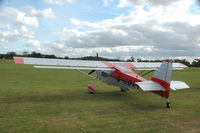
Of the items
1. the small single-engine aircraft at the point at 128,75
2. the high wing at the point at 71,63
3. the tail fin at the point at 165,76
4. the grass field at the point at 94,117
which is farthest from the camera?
the high wing at the point at 71,63

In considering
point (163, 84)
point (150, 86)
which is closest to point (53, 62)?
point (150, 86)

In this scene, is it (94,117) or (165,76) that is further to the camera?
(165,76)

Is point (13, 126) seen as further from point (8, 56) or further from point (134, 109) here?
point (8, 56)

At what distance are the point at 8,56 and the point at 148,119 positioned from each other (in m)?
102

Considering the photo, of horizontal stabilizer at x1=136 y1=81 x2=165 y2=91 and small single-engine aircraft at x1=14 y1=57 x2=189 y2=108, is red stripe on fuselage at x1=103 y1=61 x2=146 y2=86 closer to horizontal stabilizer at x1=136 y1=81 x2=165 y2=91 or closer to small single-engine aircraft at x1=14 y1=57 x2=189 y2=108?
small single-engine aircraft at x1=14 y1=57 x2=189 y2=108

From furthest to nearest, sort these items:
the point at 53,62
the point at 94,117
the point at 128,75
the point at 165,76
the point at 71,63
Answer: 1. the point at 71,63
2. the point at 53,62
3. the point at 128,75
4. the point at 165,76
5. the point at 94,117

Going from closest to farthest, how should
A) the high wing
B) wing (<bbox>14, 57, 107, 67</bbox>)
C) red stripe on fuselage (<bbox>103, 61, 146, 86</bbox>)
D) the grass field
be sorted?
the grass field
red stripe on fuselage (<bbox>103, 61, 146, 86</bbox>)
wing (<bbox>14, 57, 107, 67</bbox>)
the high wing

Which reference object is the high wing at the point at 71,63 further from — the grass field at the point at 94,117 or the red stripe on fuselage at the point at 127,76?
the grass field at the point at 94,117

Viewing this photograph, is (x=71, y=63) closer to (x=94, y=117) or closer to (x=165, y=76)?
(x=94, y=117)

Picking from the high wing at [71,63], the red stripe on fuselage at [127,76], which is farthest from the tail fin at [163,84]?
the high wing at [71,63]

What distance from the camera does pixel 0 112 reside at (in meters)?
6.01

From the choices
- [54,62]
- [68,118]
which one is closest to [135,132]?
[68,118]

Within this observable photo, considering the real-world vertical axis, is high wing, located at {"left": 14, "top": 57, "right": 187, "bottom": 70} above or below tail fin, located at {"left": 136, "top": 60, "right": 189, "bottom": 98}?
above

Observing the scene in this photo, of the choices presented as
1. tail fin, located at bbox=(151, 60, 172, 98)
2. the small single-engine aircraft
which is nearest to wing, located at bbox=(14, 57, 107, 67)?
the small single-engine aircraft
